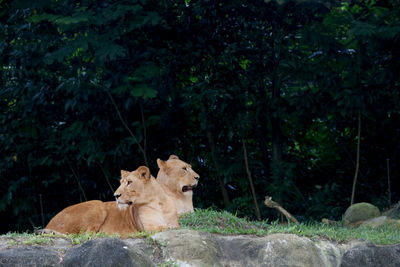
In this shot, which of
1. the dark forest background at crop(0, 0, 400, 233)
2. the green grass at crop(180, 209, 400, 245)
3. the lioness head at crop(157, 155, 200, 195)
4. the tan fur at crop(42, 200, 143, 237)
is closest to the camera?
the tan fur at crop(42, 200, 143, 237)

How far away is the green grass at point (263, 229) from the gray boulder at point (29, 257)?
1.68 meters

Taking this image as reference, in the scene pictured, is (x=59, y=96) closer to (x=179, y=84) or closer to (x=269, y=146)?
(x=179, y=84)

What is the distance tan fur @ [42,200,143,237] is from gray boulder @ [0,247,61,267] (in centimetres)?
98

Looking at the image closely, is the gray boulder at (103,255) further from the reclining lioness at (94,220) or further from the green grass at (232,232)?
the reclining lioness at (94,220)

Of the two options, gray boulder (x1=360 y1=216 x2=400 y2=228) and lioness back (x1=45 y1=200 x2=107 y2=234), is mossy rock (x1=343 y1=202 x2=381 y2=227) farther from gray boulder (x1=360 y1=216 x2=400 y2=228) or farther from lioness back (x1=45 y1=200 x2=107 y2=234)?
lioness back (x1=45 y1=200 x2=107 y2=234)

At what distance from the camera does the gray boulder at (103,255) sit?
4.90m

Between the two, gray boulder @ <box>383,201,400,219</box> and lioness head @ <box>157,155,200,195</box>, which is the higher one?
lioness head @ <box>157,155,200,195</box>

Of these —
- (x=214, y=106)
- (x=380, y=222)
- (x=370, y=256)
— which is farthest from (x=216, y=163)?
(x=370, y=256)

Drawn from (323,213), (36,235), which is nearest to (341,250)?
(36,235)

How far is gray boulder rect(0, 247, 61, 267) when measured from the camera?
4930 mm

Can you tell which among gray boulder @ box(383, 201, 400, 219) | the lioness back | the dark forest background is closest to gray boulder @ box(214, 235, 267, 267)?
the lioness back

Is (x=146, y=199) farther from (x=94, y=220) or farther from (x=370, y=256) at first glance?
(x=370, y=256)

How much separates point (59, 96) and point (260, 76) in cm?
311

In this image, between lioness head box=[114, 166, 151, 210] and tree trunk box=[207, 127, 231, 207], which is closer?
lioness head box=[114, 166, 151, 210]
